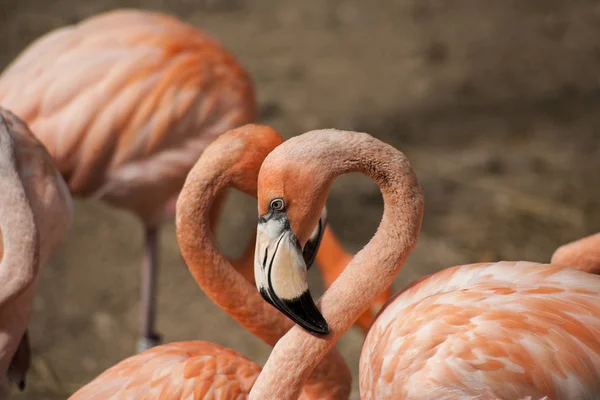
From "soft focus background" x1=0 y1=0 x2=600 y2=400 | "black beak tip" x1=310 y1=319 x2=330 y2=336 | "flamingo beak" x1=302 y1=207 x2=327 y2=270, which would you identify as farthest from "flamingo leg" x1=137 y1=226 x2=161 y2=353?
"black beak tip" x1=310 y1=319 x2=330 y2=336

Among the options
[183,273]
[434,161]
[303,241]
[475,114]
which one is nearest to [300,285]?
[303,241]

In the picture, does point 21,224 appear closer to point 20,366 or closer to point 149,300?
point 20,366

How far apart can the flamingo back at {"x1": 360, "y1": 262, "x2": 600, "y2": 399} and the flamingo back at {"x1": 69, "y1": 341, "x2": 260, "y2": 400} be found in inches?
13.1

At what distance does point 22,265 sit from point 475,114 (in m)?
3.72

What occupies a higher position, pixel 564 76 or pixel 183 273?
pixel 564 76

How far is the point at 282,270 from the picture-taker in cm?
166

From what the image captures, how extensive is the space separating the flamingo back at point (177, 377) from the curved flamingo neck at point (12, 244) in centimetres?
26

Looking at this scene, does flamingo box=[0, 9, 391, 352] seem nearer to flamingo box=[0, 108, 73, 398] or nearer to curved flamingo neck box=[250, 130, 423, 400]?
flamingo box=[0, 108, 73, 398]

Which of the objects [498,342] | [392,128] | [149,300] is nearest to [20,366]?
[149,300]

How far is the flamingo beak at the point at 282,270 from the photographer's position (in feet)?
5.45

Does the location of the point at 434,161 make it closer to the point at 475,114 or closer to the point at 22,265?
the point at 475,114

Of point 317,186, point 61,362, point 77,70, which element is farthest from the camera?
point 61,362

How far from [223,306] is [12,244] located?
0.53 metres

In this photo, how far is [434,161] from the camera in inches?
183
